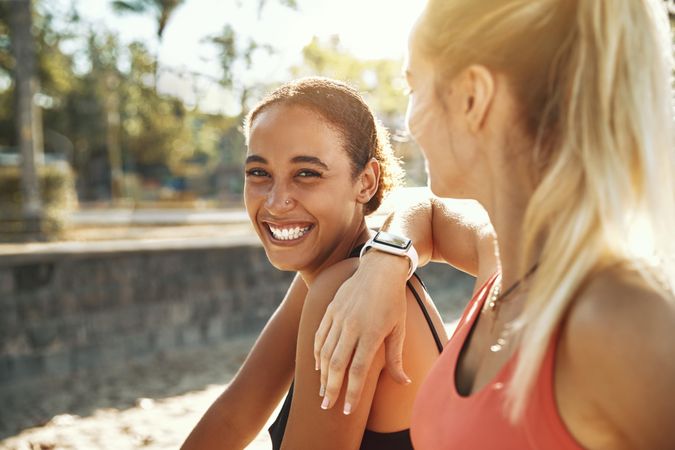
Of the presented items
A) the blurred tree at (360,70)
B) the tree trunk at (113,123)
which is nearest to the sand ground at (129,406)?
the blurred tree at (360,70)

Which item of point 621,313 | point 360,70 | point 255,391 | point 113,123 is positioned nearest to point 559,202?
point 621,313

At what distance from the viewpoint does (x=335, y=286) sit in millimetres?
1789

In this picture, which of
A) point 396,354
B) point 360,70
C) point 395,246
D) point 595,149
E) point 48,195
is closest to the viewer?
point 595,149

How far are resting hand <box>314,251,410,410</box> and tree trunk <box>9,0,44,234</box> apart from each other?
1268 cm

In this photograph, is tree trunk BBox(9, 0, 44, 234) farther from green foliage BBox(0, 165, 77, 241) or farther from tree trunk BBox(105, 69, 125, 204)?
tree trunk BBox(105, 69, 125, 204)

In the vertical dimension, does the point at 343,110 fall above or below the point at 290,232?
above

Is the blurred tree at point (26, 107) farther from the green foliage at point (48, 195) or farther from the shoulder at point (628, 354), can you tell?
the shoulder at point (628, 354)

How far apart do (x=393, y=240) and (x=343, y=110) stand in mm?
435

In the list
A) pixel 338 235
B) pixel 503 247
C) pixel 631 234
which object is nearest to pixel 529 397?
pixel 631 234

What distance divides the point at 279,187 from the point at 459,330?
0.80m

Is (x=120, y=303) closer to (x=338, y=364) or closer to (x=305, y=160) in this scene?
(x=305, y=160)

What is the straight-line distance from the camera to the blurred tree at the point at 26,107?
12.8m

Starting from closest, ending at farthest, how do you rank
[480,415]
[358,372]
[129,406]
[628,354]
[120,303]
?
[628,354], [480,415], [358,372], [129,406], [120,303]

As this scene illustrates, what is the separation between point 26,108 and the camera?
43.8 ft
